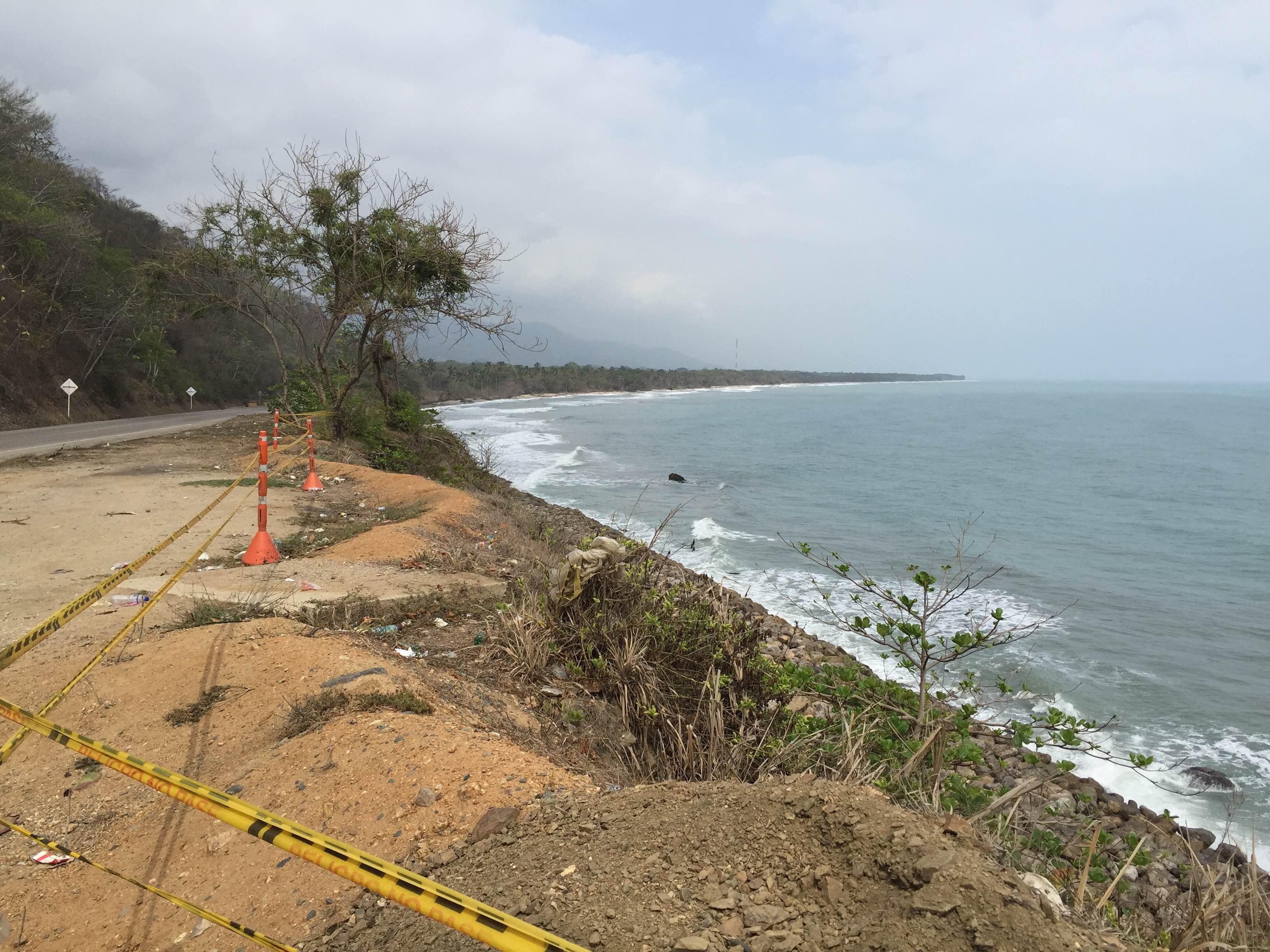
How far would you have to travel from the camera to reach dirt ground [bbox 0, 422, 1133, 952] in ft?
7.26

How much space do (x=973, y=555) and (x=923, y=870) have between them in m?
15.4

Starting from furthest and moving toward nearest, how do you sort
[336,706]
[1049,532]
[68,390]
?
[68,390] < [1049,532] < [336,706]

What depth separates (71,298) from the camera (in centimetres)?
2966

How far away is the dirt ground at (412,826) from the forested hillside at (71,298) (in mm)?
17190

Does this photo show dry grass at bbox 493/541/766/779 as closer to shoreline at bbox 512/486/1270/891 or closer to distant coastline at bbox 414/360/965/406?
shoreline at bbox 512/486/1270/891

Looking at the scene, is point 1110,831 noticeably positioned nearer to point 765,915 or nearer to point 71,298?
point 765,915

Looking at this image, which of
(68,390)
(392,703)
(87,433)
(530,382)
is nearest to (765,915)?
(392,703)

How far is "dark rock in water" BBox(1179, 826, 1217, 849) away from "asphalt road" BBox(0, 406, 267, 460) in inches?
716

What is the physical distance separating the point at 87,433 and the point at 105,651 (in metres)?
19.6

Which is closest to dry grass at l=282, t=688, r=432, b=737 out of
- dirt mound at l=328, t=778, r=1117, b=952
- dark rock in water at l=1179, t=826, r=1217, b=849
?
dirt mound at l=328, t=778, r=1117, b=952

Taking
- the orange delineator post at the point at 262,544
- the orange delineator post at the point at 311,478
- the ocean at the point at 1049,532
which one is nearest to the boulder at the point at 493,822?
the ocean at the point at 1049,532

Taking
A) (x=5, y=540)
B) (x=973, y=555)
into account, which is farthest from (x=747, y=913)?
(x=973, y=555)

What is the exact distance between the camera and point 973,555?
16172 millimetres

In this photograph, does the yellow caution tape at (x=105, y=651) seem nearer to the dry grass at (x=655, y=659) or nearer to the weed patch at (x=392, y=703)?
the weed patch at (x=392, y=703)
